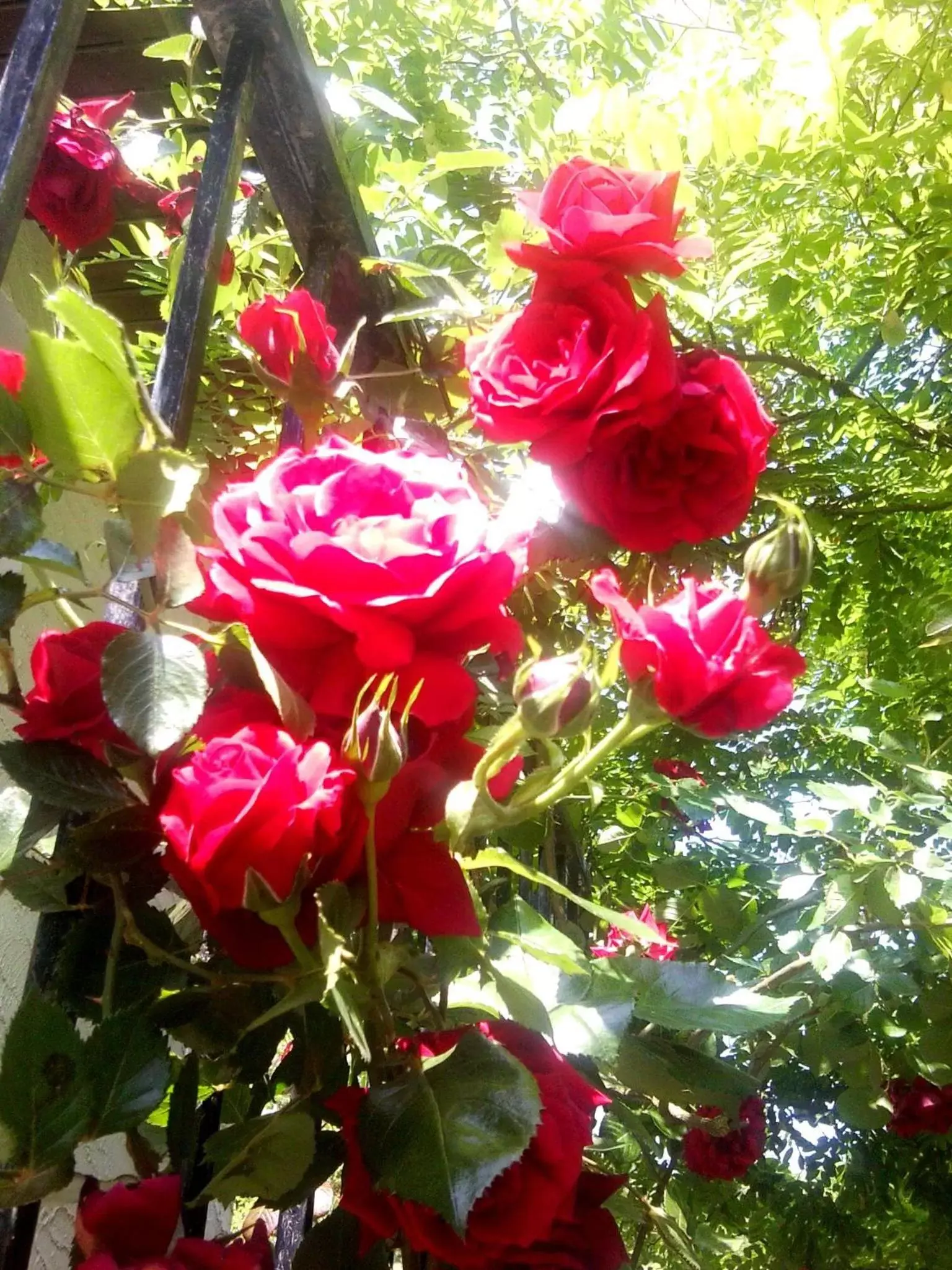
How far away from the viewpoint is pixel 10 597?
323 millimetres

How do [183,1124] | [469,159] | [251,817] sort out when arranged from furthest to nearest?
[469,159] → [183,1124] → [251,817]

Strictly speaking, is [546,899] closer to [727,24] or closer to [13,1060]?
[13,1060]

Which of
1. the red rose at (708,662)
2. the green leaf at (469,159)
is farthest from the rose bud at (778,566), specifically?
the green leaf at (469,159)

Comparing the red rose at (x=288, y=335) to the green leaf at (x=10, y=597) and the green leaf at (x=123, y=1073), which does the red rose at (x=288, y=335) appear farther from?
the green leaf at (x=123, y=1073)

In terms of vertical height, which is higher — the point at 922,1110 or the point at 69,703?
the point at 69,703

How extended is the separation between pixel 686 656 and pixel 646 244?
227 millimetres

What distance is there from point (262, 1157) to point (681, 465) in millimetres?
345

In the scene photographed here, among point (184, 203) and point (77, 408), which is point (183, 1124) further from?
point (184, 203)

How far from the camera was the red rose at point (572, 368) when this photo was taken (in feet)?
1.36

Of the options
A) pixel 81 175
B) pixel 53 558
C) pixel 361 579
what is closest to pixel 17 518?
pixel 53 558

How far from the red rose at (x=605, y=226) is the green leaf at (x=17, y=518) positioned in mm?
248


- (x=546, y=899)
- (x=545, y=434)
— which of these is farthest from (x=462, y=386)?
(x=546, y=899)

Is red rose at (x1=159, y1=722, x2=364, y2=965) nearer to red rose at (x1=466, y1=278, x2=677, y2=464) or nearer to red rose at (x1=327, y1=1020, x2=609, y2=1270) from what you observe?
red rose at (x1=327, y1=1020, x2=609, y2=1270)

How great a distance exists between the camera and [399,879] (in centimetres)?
32
